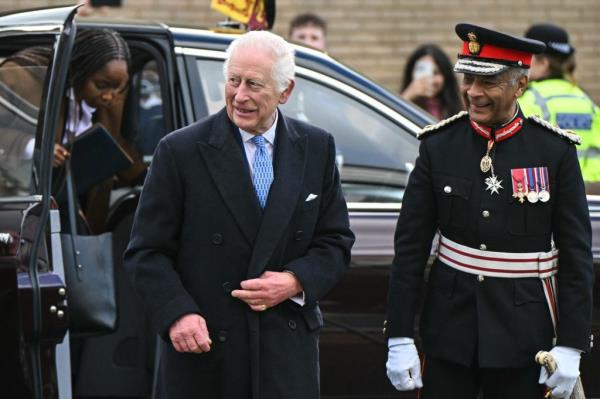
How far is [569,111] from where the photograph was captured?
21.7 feet

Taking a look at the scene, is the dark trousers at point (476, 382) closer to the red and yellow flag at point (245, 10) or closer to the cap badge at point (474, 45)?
the cap badge at point (474, 45)

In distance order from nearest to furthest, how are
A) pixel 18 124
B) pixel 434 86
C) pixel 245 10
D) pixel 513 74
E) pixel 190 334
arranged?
pixel 190 334 < pixel 513 74 < pixel 18 124 < pixel 245 10 < pixel 434 86

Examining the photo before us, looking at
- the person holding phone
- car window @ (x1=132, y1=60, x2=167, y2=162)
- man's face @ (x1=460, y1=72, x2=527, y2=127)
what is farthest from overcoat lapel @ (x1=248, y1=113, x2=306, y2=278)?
the person holding phone

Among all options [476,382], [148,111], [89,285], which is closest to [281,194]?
[476,382]

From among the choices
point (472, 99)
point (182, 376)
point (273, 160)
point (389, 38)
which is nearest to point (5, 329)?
point (182, 376)

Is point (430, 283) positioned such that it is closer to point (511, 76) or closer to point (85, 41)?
point (511, 76)

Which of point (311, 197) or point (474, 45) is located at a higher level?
point (474, 45)

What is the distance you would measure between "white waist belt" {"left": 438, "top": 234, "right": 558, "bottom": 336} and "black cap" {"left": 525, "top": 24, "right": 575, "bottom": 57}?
2932 millimetres

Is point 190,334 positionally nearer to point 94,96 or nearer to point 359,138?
point 359,138

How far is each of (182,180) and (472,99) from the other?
35.5 inches

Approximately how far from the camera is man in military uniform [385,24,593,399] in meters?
3.95

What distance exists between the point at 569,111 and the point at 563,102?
0.18ft

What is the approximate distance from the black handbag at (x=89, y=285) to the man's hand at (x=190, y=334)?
90 centimetres

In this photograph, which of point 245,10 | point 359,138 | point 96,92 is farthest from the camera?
point 245,10
